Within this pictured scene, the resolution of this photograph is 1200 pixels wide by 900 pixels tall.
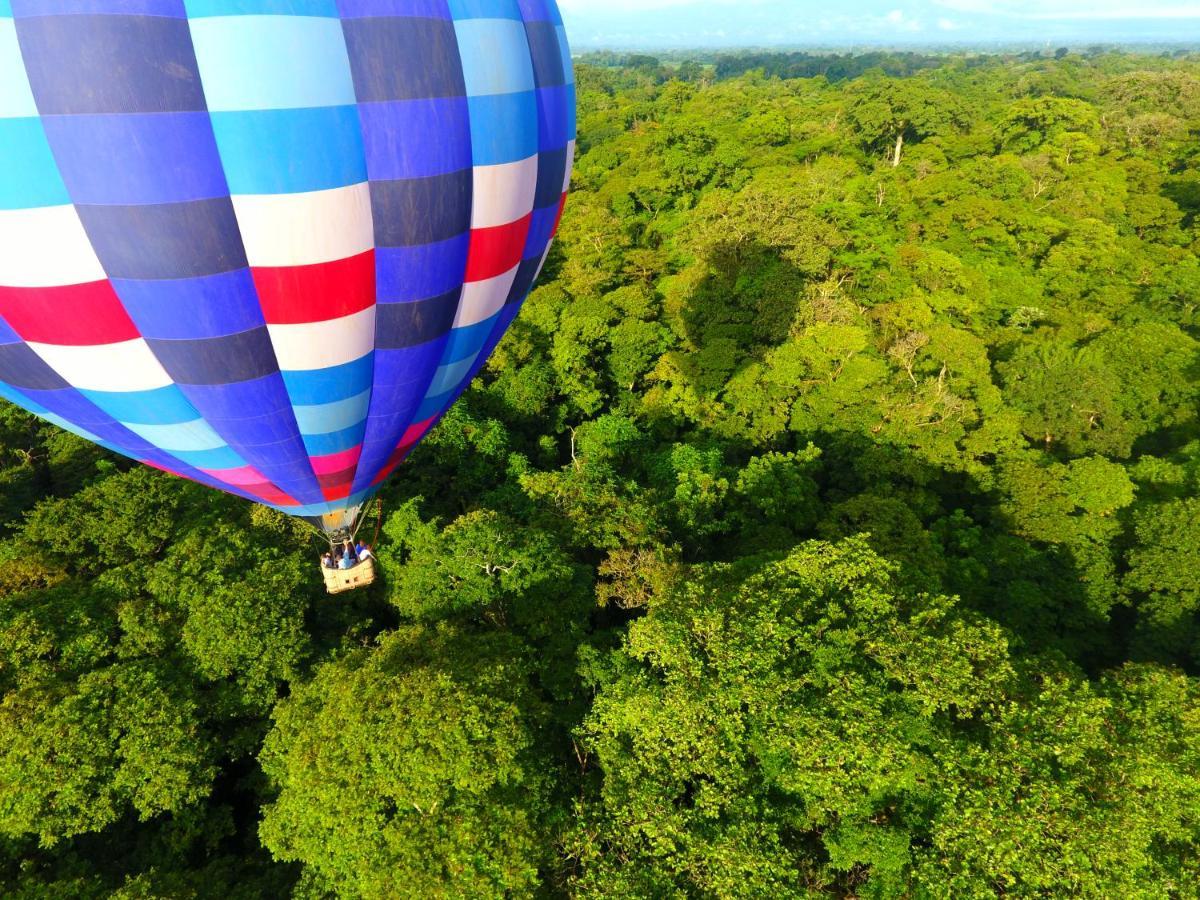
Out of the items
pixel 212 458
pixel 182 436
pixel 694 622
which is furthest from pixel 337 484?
pixel 694 622

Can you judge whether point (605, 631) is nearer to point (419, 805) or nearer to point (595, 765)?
point (595, 765)

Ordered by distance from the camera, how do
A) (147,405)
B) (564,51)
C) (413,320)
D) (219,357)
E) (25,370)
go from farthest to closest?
(564,51) < (413,320) < (147,405) < (25,370) < (219,357)

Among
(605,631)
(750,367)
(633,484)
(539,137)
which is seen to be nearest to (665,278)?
(750,367)

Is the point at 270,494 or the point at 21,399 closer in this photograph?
the point at 21,399

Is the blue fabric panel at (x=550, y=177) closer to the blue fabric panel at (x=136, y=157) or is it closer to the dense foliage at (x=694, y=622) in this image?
the blue fabric panel at (x=136, y=157)

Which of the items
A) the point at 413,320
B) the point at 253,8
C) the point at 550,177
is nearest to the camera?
the point at 253,8

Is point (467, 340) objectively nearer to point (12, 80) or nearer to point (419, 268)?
point (419, 268)
